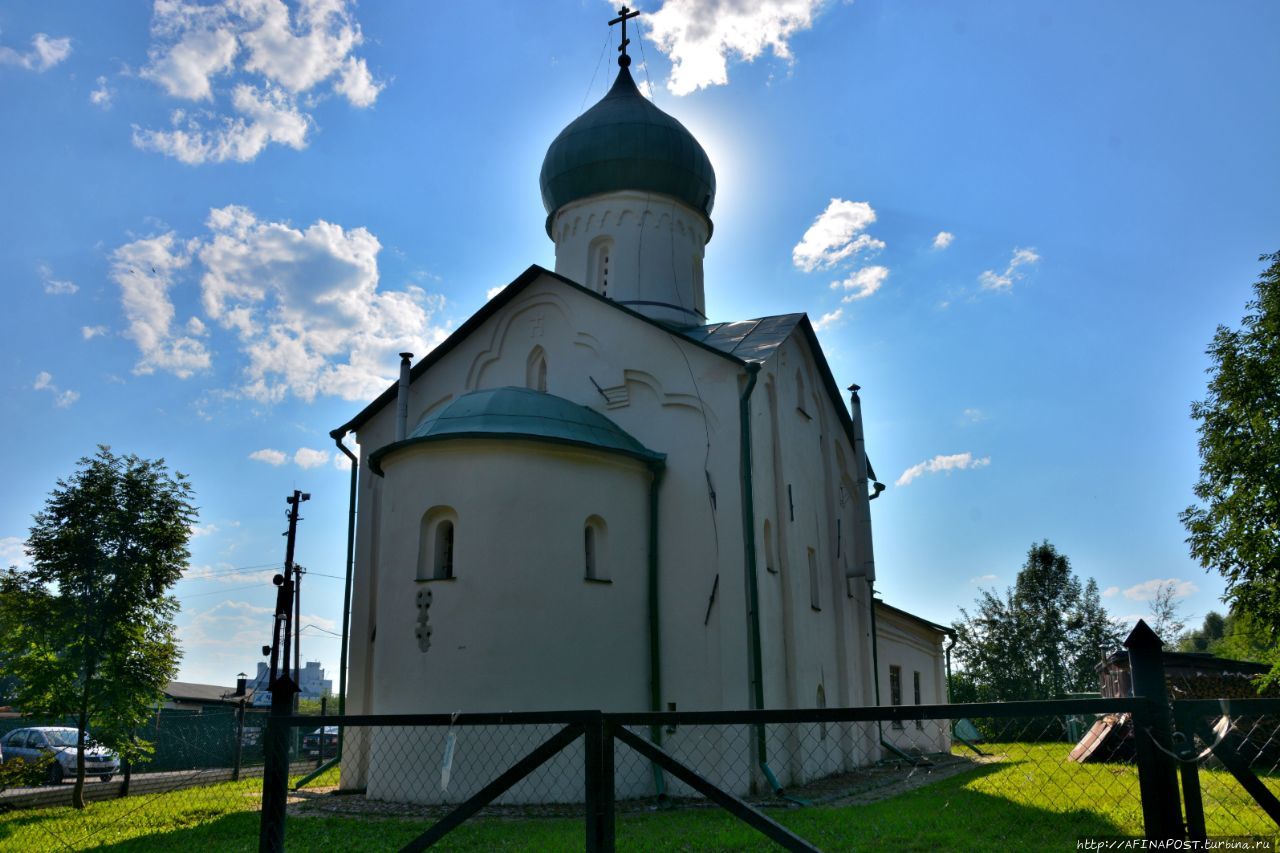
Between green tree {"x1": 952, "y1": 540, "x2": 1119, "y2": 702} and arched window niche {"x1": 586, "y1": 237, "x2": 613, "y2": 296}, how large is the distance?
25.4 m

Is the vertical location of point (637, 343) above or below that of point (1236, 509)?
above

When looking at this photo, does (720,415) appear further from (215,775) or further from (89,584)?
(215,775)

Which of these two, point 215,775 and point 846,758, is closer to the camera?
point 846,758

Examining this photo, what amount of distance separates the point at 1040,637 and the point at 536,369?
29.5 metres

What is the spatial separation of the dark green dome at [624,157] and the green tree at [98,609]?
28.6ft

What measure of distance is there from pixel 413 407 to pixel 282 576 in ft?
24.0

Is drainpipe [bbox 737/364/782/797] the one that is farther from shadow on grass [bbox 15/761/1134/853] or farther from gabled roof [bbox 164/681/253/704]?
gabled roof [bbox 164/681/253/704]

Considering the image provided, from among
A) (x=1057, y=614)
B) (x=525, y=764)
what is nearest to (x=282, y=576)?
(x=525, y=764)

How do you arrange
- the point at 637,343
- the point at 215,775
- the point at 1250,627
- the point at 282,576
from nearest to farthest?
1. the point at 637,343
2. the point at 1250,627
3. the point at 215,775
4. the point at 282,576

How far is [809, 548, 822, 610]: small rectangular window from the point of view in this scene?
14.7 meters

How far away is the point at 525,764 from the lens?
3980 mm

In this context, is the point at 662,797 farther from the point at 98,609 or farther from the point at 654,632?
the point at 98,609

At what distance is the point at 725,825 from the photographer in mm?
8773

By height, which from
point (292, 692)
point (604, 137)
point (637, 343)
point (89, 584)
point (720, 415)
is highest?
point (604, 137)
